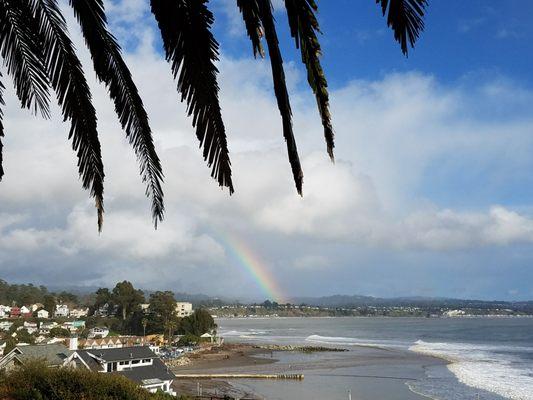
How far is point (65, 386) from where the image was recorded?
58.5ft

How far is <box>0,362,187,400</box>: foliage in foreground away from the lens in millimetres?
17172

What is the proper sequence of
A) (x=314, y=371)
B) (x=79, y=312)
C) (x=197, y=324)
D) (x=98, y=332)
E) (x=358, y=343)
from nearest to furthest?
1. (x=314, y=371)
2. (x=358, y=343)
3. (x=98, y=332)
4. (x=197, y=324)
5. (x=79, y=312)

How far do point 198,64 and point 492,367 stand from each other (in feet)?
189

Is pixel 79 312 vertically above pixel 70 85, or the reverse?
pixel 70 85

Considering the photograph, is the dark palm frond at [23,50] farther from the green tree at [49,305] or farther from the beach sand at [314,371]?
the green tree at [49,305]

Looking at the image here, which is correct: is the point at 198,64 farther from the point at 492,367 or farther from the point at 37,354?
the point at 492,367

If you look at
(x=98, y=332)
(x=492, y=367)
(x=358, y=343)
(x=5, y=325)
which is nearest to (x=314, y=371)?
(x=492, y=367)

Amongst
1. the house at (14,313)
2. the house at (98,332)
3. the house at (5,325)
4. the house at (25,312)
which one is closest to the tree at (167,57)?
the house at (98,332)

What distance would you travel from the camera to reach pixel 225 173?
336 centimetres

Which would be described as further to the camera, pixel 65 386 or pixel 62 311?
pixel 62 311

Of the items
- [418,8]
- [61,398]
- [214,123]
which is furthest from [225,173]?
[61,398]

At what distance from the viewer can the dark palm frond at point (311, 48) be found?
296 centimetres

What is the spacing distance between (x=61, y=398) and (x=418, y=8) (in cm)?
1763

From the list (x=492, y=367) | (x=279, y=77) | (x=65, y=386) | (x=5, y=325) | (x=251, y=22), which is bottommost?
(x=492, y=367)
